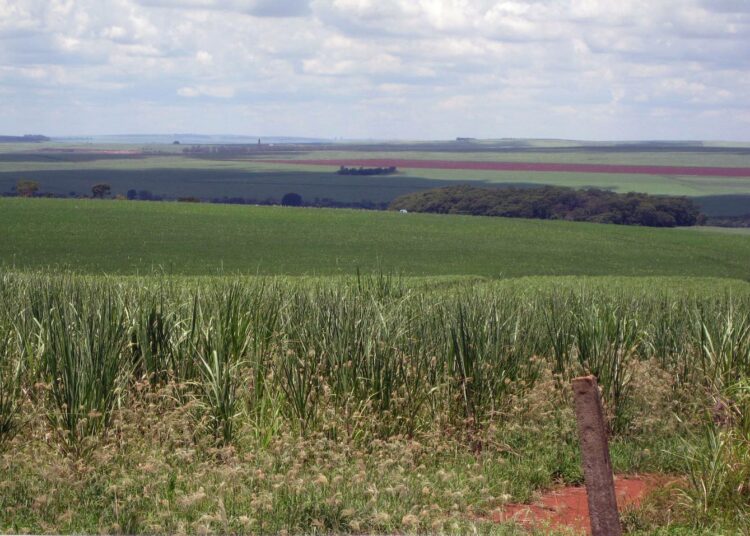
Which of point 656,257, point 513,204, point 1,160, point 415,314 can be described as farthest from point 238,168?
Result: point 415,314

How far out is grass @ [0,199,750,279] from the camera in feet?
117

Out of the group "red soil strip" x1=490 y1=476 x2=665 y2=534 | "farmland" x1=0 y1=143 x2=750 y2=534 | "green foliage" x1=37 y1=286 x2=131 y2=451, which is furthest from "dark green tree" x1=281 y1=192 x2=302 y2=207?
"red soil strip" x1=490 y1=476 x2=665 y2=534

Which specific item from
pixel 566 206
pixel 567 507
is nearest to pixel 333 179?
pixel 566 206

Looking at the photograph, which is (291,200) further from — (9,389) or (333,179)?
(9,389)

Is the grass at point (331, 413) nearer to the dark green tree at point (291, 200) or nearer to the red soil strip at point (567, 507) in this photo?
the red soil strip at point (567, 507)

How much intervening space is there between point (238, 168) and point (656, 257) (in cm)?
13038

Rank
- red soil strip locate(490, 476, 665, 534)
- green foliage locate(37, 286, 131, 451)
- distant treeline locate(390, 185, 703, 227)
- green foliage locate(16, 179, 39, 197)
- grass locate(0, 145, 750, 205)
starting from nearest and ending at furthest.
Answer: red soil strip locate(490, 476, 665, 534) < green foliage locate(37, 286, 131, 451) < distant treeline locate(390, 185, 703, 227) < green foliage locate(16, 179, 39, 197) < grass locate(0, 145, 750, 205)

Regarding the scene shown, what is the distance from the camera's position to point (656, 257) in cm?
4316

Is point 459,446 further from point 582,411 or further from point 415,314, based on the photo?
point 582,411

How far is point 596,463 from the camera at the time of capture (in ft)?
16.2

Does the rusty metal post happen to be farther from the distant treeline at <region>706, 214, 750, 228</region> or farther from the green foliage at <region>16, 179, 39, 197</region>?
the green foliage at <region>16, 179, 39, 197</region>

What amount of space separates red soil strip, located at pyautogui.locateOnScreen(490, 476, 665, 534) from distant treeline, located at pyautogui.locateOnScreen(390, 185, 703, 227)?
67839 mm

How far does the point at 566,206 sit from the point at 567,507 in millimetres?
76689

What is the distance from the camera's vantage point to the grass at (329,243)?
117ft
